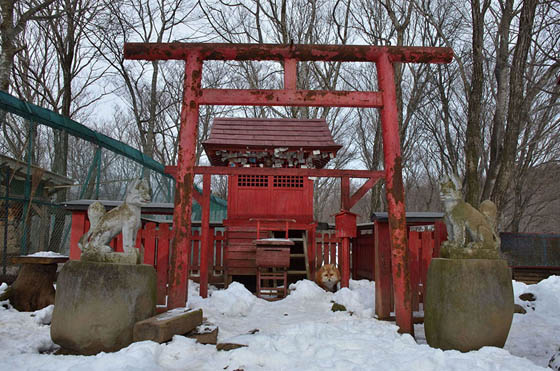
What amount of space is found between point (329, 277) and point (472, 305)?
5.24m

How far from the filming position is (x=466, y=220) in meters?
4.70

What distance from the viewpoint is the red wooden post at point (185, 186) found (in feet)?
18.5

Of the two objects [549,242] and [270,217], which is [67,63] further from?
[549,242]

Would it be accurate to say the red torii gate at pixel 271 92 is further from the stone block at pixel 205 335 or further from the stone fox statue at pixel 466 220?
the stone block at pixel 205 335

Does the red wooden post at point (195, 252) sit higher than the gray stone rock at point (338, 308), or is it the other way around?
the red wooden post at point (195, 252)

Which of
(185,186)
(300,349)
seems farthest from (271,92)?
(300,349)

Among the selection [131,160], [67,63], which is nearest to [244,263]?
[131,160]

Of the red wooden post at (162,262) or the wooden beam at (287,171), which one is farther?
the wooden beam at (287,171)

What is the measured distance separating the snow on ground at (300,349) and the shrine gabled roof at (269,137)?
6402 millimetres

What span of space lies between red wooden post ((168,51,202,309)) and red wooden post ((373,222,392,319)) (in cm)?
298

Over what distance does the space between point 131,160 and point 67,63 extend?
236 inches

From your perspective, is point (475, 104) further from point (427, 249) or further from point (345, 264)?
point (427, 249)

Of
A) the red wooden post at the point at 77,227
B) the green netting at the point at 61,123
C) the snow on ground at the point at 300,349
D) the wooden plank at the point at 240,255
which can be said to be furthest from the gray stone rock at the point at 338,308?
the green netting at the point at 61,123

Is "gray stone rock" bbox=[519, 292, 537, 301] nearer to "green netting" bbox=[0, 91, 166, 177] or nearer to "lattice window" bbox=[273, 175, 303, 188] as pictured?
"lattice window" bbox=[273, 175, 303, 188]
